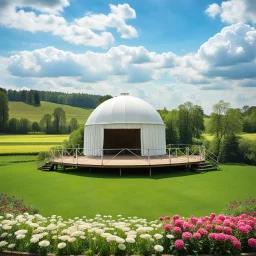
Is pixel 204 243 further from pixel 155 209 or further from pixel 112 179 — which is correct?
pixel 112 179

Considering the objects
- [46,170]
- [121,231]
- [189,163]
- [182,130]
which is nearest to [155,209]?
[121,231]

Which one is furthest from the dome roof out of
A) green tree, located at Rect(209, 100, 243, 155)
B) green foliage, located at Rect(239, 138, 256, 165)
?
green tree, located at Rect(209, 100, 243, 155)

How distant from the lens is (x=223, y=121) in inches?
1512

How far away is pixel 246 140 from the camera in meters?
33.4

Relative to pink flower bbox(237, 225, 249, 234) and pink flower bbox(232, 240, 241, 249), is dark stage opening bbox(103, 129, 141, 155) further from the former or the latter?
pink flower bbox(232, 240, 241, 249)

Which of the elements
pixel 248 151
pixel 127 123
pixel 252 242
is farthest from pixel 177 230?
pixel 248 151

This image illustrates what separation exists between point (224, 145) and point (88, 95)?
6534cm

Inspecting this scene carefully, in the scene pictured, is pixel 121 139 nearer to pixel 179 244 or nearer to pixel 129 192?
pixel 129 192

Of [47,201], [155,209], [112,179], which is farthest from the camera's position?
[112,179]

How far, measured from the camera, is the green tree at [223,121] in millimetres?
37469

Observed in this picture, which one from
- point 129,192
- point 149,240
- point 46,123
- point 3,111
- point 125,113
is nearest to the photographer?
point 149,240

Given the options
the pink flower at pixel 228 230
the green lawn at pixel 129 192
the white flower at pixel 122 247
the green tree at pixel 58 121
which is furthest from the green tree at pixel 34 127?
the pink flower at pixel 228 230

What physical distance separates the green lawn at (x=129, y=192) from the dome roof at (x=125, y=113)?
4821mm

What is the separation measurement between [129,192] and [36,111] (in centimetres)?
6127
